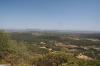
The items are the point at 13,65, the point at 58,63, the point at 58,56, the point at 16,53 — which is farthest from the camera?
the point at 16,53

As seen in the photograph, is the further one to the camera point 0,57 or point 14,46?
point 14,46

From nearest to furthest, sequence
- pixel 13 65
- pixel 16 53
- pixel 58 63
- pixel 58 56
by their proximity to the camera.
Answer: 1. pixel 13 65
2. pixel 58 63
3. pixel 58 56
4. pixel 16 53

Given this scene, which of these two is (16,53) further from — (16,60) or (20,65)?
(20,65)

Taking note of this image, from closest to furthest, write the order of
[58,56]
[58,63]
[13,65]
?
[13,65], [58,63], [58,56]

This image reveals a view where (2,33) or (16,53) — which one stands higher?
(2,33)

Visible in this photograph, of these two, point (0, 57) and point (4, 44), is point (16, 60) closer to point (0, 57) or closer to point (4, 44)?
point (0, 57)

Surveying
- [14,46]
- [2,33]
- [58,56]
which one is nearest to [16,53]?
[14,46]

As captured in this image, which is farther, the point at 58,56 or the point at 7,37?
the point at 7,37

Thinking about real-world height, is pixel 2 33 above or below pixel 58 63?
above

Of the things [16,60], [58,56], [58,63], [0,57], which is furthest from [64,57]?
[0,57]
